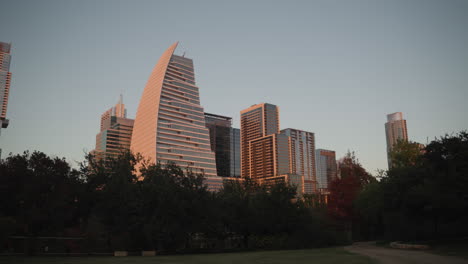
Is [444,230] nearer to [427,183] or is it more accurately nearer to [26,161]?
[427,183]

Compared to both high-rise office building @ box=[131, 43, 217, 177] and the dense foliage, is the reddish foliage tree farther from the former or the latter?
high-rise office building @ box=[131, 43, 217, 177]

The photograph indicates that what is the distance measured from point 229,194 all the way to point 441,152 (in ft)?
63.4

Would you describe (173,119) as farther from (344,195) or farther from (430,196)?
(430,196)

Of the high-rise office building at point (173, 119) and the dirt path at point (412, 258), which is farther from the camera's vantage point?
the high-rise office building at point (173, 119)

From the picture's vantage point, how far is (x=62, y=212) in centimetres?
2791

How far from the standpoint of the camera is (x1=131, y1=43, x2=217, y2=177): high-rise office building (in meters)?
178

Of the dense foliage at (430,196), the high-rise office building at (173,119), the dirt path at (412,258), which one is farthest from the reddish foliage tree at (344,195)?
the high-rise office building at (173,119)

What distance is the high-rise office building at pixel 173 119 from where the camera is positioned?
178 m

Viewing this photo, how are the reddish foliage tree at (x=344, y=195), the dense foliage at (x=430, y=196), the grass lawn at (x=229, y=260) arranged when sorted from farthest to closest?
the reddish foliage tree at (x=344, y=195)
the dense foliage at (x=430, y=196)
the grass lawn at (x=229, y=260)

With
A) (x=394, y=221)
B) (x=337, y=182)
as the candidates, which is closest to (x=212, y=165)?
(x=337, y=182)

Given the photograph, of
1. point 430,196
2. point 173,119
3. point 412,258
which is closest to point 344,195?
point 430,196

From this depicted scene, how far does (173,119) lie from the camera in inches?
7160

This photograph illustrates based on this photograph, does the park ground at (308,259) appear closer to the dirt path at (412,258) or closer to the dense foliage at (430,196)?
the dirt path at (412,258)

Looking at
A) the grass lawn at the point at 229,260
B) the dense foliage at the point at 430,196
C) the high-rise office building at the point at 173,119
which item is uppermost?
the high-rise office building at the point at 173,119
